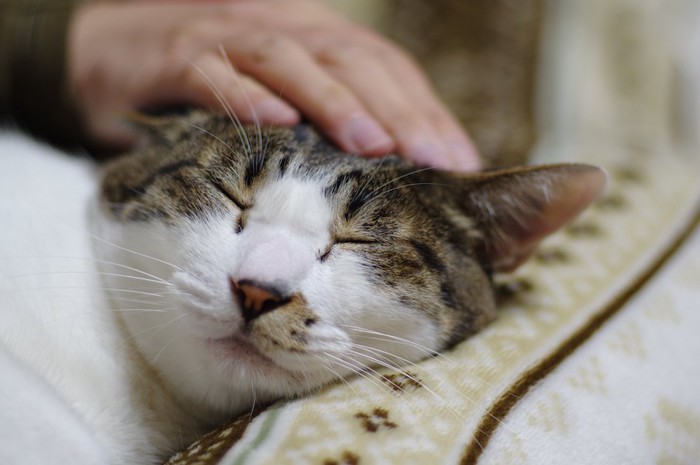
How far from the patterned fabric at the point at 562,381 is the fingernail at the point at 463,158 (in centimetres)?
21

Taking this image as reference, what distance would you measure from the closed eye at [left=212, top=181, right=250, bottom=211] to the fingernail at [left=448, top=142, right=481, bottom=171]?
1.27 feet

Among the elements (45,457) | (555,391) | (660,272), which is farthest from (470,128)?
(45,457)

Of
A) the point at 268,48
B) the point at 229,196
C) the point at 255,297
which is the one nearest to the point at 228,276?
the point at 255,297

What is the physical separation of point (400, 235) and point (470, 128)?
2.82 ft

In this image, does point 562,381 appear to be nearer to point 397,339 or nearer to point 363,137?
point 397,339

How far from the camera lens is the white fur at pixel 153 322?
709mm

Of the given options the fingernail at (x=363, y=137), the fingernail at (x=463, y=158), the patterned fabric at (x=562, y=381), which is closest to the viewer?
the patterned fabric at (x=562, y=381)

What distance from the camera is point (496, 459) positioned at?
0.64 meters

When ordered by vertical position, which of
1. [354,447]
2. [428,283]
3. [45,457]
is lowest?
[45,457]

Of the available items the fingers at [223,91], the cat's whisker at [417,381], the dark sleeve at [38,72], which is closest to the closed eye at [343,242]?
the cat's whisker at [417,381]

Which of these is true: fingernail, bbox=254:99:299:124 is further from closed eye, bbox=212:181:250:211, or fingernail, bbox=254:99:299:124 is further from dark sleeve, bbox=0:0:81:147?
dark sleeve, bbox=0:0:81:147

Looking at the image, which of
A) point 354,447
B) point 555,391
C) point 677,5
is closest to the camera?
point 354,447

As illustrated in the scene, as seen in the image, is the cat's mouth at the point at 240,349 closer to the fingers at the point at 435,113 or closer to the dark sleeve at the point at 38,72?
the fingers at the point at 435,113

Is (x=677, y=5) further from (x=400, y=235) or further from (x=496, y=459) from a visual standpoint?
(x=496, y=459)
